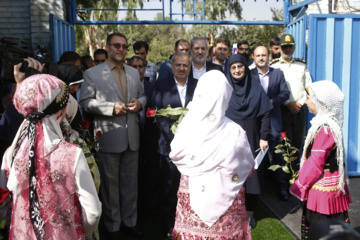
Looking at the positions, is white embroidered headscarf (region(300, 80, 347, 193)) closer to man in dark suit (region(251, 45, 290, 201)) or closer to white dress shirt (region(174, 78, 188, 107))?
white dress shirt (region(174, 78, 188, 107))

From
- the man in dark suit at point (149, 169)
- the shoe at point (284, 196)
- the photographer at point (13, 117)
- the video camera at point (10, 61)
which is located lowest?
the shoe at point (284, 196)

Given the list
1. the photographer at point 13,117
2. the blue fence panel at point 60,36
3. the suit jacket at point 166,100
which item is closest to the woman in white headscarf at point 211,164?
the photographer at point 13,117

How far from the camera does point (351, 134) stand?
6.31m

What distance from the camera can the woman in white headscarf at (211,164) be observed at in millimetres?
2826

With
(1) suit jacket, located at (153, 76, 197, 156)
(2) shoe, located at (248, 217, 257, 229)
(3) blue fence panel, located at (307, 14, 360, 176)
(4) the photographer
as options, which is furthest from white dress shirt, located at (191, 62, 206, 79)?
(4) the photographer

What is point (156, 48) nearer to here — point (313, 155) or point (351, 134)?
point (351, 134)

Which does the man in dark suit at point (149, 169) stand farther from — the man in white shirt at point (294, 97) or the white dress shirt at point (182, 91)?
the man in white shirt at point (294, 97)

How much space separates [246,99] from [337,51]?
2.31 m

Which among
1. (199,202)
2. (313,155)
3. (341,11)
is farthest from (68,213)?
(341,11)

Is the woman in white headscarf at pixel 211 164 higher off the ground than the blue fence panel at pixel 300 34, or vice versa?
the blue fence panel at pixel 300 34

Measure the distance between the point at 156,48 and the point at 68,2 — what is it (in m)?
27.1

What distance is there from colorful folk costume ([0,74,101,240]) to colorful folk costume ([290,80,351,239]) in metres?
1.83

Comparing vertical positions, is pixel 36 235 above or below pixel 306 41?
below

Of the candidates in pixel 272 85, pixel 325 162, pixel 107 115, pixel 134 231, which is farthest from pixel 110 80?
pixel 272 85
